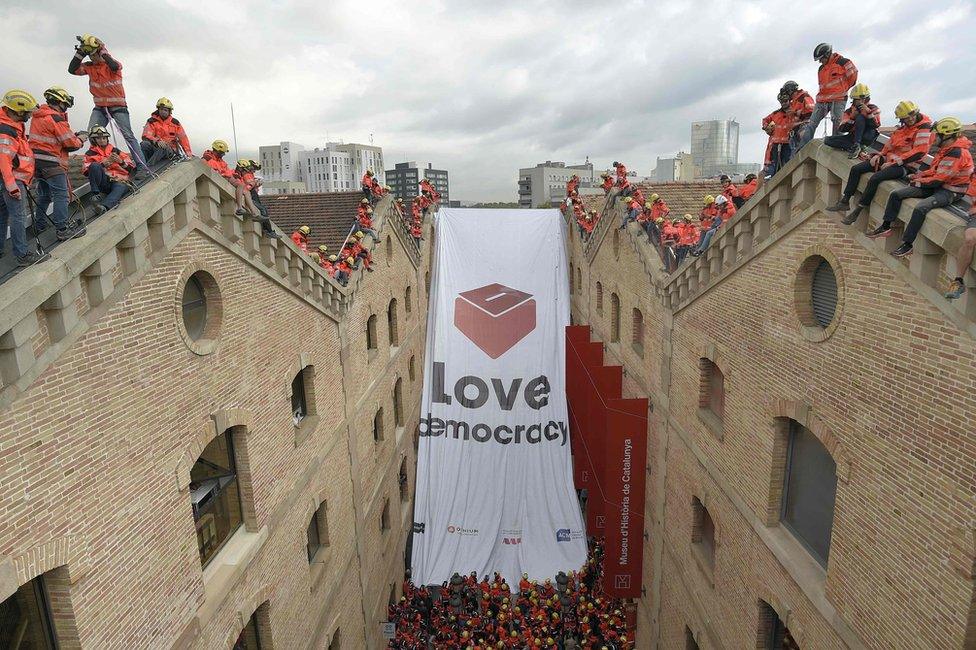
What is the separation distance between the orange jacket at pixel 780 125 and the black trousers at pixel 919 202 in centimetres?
409

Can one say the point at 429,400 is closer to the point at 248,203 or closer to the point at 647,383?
the point at 647,383

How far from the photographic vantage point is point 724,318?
9906mm

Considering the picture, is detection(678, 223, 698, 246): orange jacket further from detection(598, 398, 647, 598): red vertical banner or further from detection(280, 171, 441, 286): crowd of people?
detection(280, 171, 441, 286): crowd of people

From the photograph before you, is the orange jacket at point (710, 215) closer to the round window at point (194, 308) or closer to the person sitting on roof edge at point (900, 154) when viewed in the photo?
the person sitting on roof edge at point (900, 154)

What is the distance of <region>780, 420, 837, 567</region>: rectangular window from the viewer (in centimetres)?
757

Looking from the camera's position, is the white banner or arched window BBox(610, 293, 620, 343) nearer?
arched window BBox(610, 293, 620, 343)

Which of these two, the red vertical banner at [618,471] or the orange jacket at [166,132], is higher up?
the orange jacket at [166,132]

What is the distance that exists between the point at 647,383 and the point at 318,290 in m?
9.07

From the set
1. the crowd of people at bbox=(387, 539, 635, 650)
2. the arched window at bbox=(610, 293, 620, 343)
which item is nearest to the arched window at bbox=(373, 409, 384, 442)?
the crowd of people at bbox=(387, 539, 635, 650)

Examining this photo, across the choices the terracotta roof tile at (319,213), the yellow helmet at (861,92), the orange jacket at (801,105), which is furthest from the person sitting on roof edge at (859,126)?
the terracotta roof tile at (319,213)

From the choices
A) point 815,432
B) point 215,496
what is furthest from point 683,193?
point 215,496

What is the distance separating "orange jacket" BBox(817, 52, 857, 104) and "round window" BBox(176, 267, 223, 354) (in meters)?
9.44

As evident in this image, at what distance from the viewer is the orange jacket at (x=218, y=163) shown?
28.0 ft

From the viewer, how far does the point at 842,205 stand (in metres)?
6.56
